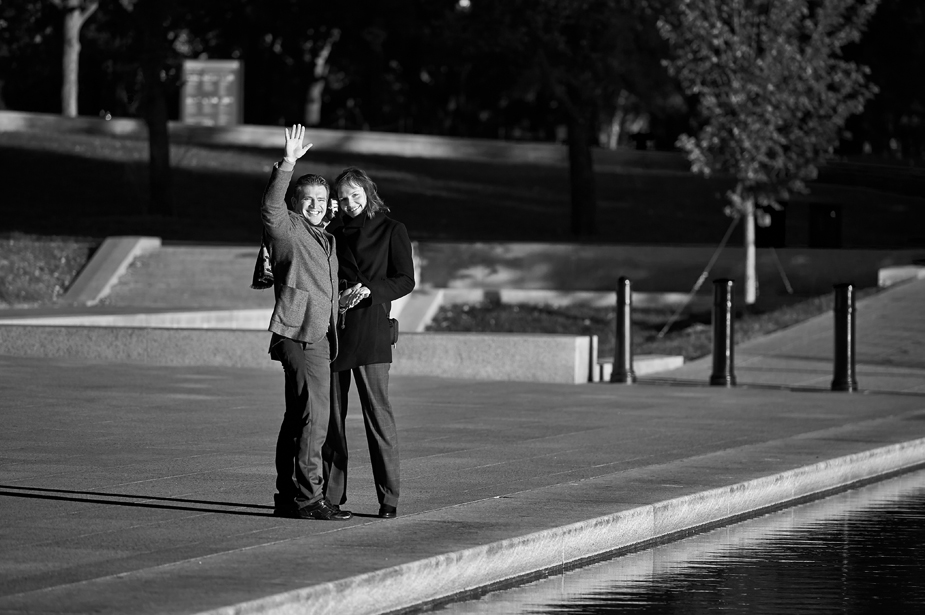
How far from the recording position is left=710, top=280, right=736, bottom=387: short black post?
1667 cm

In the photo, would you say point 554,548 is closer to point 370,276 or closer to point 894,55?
→ point 370,276

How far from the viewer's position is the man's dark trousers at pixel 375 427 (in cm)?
811

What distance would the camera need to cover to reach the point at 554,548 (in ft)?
26.0

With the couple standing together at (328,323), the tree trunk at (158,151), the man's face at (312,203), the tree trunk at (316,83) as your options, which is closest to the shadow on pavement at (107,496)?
the couple standing together at (328,323)

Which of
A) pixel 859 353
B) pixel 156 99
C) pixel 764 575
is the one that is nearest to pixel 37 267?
pixel 156 99

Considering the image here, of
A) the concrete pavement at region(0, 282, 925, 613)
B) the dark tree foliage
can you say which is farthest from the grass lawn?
the dark tree foliage

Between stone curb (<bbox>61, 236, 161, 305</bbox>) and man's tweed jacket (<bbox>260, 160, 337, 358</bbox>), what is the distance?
18407mm

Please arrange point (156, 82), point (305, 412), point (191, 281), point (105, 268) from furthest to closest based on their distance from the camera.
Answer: point (156, 82) < point (105, 268) < point (191, 281) < point (305, 412)

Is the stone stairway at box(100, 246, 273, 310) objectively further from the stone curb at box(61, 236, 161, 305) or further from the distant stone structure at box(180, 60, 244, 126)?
the distant stone structure at box(180, 60, 244, 126)

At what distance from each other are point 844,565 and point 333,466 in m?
2.70

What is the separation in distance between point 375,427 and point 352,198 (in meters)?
1.18

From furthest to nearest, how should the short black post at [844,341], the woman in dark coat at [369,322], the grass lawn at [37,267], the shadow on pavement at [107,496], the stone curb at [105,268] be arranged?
the grass lawn at [37,267] → the stone curb at [105,268] → the short black post at [844,341] → the shadow on pavement at [107,496] → the woman in dark coat at [369,322]

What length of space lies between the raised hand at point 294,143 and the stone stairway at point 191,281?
17081 millimetres

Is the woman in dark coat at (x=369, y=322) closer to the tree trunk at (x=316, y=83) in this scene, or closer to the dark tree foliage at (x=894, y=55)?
the dark tree foliage at (x=894, y=55)
